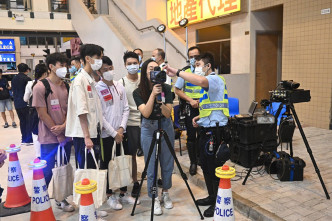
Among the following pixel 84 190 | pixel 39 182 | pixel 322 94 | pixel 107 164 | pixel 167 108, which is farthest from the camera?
pixel 322 94

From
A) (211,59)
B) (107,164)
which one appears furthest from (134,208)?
(211,59)

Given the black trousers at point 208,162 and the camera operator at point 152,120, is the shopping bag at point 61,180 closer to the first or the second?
the camera operator at point 152,120

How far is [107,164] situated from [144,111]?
0.79 metres

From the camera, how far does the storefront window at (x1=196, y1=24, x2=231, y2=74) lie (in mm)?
8688

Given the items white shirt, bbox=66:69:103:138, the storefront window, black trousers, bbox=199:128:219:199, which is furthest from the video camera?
the storefront window

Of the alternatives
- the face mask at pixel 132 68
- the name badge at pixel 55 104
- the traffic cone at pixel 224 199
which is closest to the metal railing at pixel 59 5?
the face mask at pixel 132 68

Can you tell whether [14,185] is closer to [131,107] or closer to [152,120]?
[131,107]

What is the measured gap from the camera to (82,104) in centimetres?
270

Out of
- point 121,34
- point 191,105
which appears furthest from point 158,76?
point 121,34

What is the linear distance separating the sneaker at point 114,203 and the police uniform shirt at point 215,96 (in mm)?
1266

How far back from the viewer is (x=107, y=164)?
10.3ft

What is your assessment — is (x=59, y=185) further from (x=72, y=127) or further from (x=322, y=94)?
(x=322, y=94)

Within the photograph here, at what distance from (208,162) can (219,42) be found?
6.72 metres

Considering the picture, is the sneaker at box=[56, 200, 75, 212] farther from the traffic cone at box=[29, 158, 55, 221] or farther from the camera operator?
the camera operator
